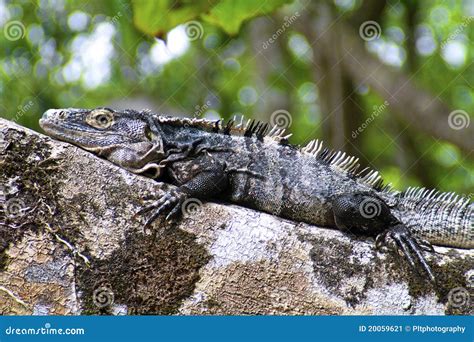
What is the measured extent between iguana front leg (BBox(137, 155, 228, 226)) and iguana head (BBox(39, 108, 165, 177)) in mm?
233

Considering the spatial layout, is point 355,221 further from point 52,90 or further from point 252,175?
point 52,90

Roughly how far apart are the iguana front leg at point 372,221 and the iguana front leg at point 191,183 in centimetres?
109

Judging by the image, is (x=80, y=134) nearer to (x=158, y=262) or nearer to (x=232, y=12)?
(x=158, y=262)

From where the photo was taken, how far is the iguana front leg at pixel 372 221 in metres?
4.67

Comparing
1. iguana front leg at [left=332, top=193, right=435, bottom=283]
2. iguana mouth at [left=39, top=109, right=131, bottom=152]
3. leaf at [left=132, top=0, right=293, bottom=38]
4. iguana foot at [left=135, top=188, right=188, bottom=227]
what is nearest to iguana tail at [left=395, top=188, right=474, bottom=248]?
iguana front leg at [left=332, top=193, right=435, bottom=283]

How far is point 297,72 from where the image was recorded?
12008 millimetres

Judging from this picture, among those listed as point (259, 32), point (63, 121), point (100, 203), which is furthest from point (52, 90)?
point (100, 203)

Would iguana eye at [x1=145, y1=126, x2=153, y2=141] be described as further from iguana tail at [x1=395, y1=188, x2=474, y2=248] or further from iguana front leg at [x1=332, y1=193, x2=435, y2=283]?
iguana tail at [x1=395, y1=188, x2=474, y2=248]

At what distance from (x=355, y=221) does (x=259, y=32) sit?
16.6ft

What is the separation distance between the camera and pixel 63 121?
5.54 m

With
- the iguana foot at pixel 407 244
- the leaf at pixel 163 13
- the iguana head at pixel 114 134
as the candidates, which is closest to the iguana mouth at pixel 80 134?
the iguana head at pixel 114 134

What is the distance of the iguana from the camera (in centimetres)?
539

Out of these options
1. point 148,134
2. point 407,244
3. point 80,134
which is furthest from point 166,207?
point 407,244

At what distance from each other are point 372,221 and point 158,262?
1.90m
